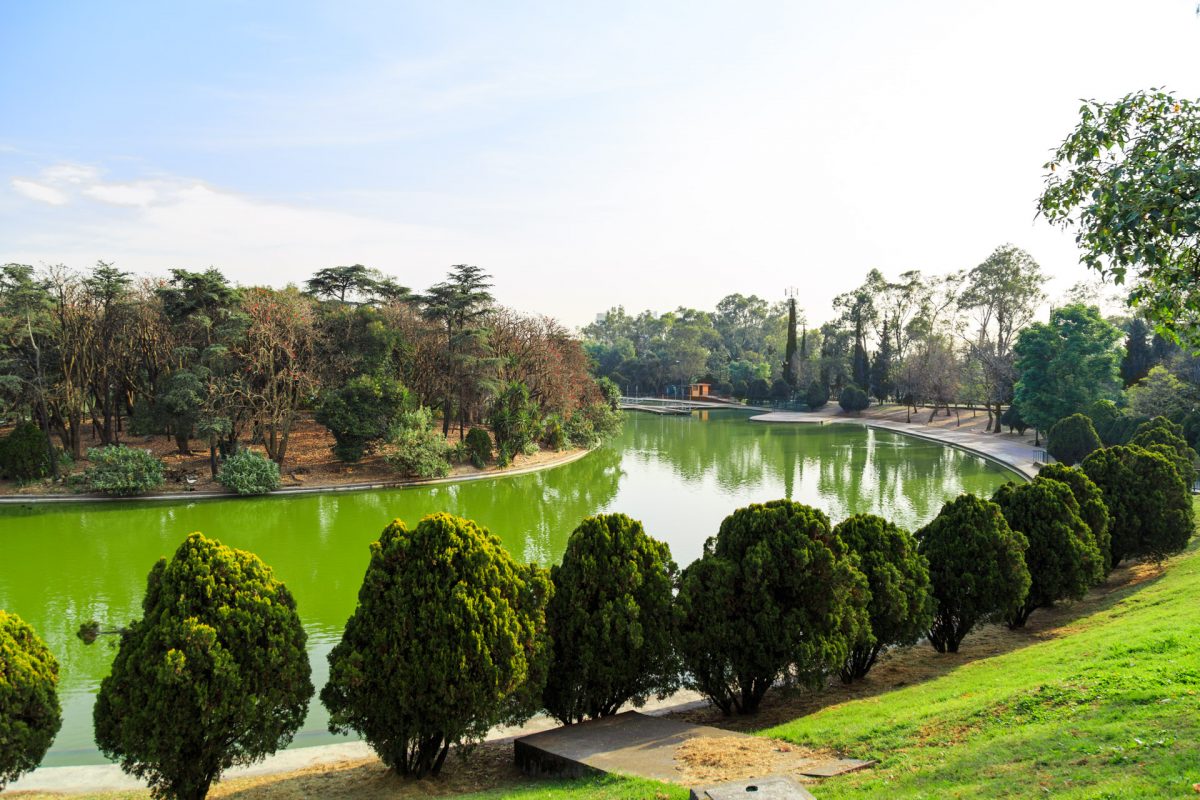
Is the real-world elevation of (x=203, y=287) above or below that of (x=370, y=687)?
above

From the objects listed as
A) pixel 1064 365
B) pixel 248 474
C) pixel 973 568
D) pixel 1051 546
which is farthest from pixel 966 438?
pixel 248 474

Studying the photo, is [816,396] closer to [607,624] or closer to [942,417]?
[942,417]

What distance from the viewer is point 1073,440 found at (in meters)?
25.0

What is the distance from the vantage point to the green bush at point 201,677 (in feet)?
18.6

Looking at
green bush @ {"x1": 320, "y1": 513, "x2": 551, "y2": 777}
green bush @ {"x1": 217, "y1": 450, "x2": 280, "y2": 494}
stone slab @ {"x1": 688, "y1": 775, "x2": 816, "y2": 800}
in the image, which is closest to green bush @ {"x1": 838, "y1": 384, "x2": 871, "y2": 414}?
green bush @ {"x1": 217, "y1": 450, "x2": 280, "y2": 494}

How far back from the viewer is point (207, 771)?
5.94m

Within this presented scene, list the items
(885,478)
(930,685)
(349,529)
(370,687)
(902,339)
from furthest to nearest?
(902,339), (885,478), (349,529), (930,685), (370,687)

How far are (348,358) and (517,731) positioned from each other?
21.5 meters

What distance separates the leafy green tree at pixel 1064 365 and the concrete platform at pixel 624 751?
31003 mm

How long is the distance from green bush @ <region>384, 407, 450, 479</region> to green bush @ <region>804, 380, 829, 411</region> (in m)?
37.0

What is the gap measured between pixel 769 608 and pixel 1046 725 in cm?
242

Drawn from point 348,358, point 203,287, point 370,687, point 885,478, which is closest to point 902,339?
point 885,478

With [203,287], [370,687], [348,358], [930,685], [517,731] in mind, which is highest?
[203,287]

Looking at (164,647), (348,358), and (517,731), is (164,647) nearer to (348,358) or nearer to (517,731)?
(517,731)
